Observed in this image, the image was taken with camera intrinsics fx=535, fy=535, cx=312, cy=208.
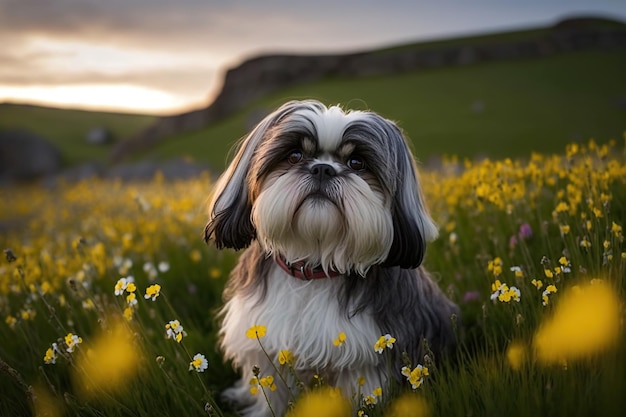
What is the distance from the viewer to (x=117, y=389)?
117 inches

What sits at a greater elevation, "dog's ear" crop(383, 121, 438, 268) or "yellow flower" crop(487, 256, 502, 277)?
"dog's ear" crop(383, 121, 438, 268)

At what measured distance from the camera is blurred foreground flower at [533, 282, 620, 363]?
2.26 m

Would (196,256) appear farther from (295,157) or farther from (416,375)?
(416,375)

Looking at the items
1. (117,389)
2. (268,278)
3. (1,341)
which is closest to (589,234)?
(268,278)

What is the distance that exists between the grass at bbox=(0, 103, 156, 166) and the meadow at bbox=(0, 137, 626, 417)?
44736mm

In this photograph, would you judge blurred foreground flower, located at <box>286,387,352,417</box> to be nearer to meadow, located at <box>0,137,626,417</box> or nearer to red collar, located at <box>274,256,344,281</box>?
meadow, located at <box>0,137,626,417</box>

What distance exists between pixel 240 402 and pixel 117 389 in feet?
3.18

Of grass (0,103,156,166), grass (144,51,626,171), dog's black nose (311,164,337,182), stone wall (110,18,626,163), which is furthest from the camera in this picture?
grass (0,103,156,166)

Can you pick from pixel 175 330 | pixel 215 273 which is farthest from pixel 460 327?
pixel 215 273

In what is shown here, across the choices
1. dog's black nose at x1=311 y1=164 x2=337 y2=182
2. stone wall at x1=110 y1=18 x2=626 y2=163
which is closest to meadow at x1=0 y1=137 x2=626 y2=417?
dog's black nose at x1=311 y1=164 x2=337 y2=182

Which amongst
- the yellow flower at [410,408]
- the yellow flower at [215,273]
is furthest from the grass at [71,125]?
the yellow flower at [410,408]

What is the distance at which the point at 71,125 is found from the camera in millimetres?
61938

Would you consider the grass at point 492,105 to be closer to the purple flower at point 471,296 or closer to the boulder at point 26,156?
the boulder at point 26,156

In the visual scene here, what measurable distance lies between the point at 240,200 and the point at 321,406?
1.27 meters
